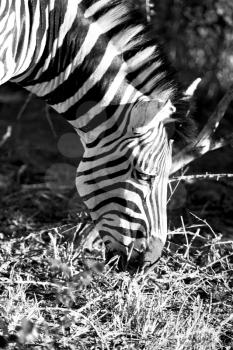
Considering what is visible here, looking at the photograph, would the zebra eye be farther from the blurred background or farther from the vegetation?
the blurred background

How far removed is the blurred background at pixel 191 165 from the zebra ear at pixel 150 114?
1569mm

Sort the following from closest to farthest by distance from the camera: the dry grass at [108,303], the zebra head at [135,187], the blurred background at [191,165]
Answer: the dry grass at [108,303] < the zebra head at [135,187] < the blurred background at [191,165]

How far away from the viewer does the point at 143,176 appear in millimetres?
3893

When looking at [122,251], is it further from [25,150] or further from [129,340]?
[25,150]

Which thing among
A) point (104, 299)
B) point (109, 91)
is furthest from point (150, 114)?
point (104, 299)

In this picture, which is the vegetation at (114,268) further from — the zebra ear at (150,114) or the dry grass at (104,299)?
the zebra ear at (150,114)

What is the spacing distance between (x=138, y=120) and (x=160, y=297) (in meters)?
1.04

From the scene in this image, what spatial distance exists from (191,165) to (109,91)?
12.0ft

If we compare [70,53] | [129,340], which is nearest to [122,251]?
[129,340]

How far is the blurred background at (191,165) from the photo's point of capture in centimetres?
598

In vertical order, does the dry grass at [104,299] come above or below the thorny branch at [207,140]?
below

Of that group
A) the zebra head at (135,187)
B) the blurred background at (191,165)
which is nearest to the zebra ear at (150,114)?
the zebra head at (135,187)

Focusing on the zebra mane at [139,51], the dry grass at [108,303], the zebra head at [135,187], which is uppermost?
the zebra mane at [139,51]

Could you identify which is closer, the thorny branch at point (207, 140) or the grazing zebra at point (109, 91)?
the grazing zebra at point (109, 91)
